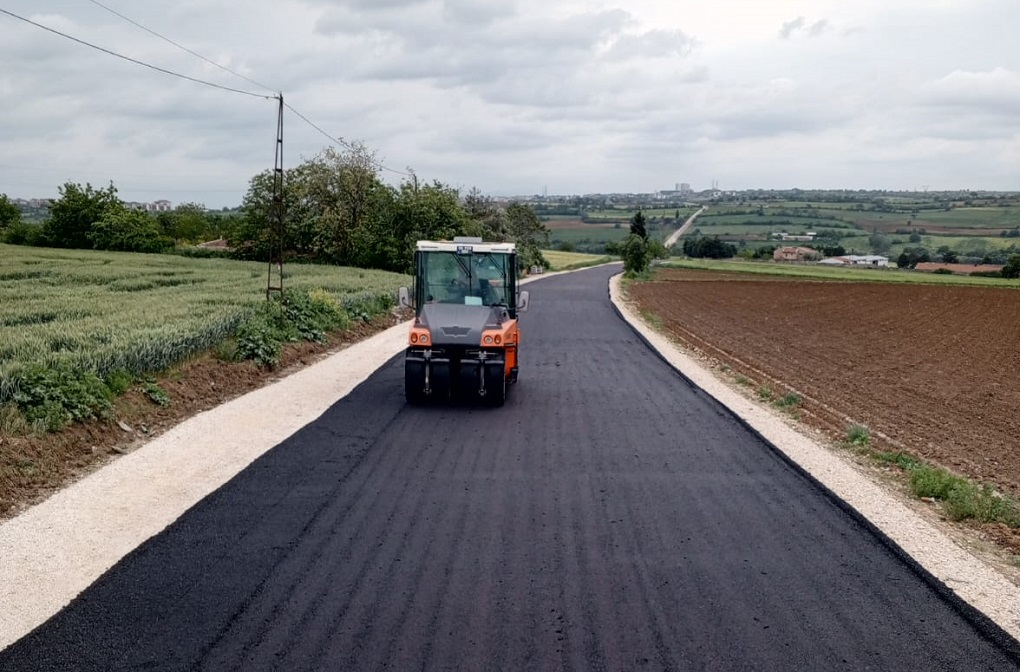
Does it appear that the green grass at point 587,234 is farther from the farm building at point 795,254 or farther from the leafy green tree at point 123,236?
the leafy green tree at point 123,236

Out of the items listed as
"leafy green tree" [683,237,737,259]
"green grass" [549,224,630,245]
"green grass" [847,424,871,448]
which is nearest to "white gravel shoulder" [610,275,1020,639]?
"green grass" [847,424,871,448]

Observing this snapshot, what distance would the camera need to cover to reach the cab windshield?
15.1 meters

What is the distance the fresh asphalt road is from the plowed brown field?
134 inches

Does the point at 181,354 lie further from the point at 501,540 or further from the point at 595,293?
the point at 595,293

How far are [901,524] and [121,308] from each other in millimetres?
19032

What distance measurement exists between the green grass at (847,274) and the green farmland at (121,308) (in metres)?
50.0

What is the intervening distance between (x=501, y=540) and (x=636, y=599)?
5.40 feet

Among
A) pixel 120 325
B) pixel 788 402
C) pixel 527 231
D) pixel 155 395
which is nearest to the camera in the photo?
pixel 155 395

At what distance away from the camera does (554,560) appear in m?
7.36

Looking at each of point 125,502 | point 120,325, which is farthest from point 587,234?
point 125,502

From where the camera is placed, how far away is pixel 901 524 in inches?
342

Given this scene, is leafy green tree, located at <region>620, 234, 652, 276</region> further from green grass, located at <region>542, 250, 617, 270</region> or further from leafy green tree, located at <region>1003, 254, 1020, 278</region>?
leafy green tree, located at <region>1003, 254, 1020, 278</region>

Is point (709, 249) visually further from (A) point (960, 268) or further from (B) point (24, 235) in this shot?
(B) point (24, 235)

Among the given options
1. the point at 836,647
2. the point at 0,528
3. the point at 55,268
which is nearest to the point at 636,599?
the point at 836,647
